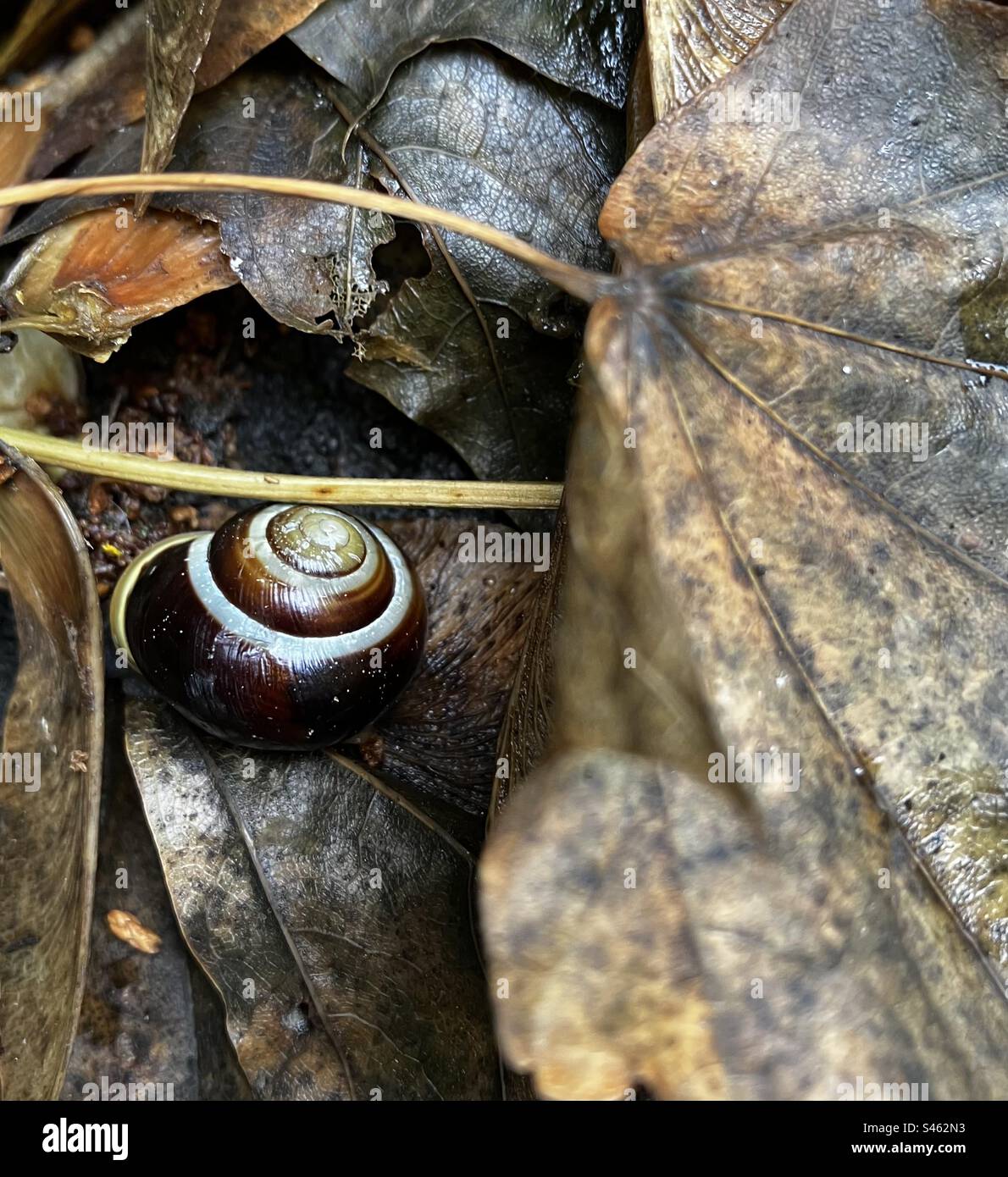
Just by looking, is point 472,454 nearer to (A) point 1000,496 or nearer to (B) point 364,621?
(B) point 364,621

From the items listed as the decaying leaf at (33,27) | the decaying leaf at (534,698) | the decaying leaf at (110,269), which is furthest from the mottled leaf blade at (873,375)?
the decaying leaf at (33,27)

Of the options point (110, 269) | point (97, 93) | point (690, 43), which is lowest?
point (110, 269)

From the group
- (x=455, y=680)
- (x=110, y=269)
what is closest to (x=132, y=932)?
(x=455, y=680)

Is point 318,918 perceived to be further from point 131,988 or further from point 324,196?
point 324,196

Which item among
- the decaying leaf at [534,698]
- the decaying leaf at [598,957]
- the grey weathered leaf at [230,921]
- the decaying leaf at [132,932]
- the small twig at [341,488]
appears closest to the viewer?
the decaying leaf at [598,957]

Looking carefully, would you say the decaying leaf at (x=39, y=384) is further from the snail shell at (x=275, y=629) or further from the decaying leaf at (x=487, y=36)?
the decaying leaf at (x=487, y=36)

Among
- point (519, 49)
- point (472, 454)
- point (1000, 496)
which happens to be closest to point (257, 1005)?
point (472, 454)

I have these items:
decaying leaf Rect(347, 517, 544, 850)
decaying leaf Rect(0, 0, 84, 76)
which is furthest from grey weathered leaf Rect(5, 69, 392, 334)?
decaying leaf Rect(347, 517, 544, 850)
